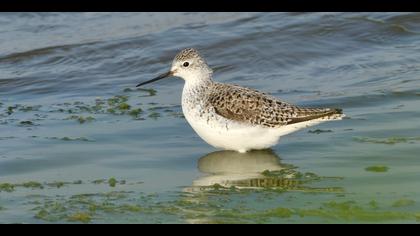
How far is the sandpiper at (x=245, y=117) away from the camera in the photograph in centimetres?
903

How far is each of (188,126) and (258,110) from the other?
4.31ft

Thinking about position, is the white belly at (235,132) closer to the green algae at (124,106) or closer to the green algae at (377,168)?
the green algae at (377,168)

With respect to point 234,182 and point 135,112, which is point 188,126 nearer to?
point 135,112

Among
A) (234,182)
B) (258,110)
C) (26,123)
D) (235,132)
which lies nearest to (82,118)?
(26,123)

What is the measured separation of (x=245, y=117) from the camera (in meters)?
→ 9.09

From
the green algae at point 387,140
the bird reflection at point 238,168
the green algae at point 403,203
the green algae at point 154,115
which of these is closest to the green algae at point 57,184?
the bird reflection at point 238,168

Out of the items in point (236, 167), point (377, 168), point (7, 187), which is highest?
point (236, 167)

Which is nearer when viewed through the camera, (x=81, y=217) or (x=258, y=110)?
(x=81, y=217)

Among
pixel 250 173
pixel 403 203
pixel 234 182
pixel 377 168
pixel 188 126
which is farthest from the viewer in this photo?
pixel 188 126

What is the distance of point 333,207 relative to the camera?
7219 mm

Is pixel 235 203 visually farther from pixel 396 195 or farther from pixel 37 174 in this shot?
pixel 37 174

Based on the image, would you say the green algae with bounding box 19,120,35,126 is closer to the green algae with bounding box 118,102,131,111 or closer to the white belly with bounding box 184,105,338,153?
the green algae with bounding box 118,102,131,111

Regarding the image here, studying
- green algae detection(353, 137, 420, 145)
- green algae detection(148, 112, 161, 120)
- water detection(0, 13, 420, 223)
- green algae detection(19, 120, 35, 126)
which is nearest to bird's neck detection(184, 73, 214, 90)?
water detection(0, 13, 420, 223)

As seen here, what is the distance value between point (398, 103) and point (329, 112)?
198 cm
